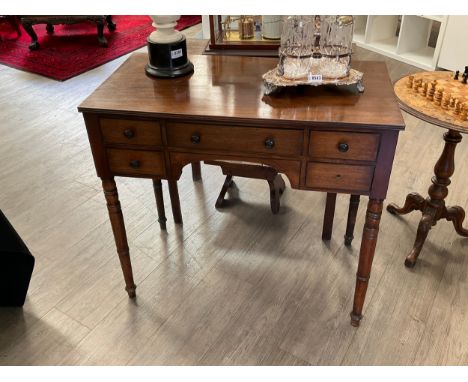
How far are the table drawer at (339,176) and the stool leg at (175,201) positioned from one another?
0.85 m

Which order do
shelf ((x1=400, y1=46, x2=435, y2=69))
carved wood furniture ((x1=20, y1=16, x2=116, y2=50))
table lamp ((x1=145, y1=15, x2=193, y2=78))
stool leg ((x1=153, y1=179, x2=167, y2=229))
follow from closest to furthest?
1. table lamp ((x1=145, y1=15, x2=193, y2=78))
2. stool leg ((x1=153, y1=179, x2=167, y2=229))
3. shelf ((x1=400, y1=46, x2=435, y2=69))
4. carved wood furniture ((x1=20, y1=16, x2=116, y2=50))

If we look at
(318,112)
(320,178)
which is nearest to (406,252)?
(320,178)

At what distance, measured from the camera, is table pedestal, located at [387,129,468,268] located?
1.79 m

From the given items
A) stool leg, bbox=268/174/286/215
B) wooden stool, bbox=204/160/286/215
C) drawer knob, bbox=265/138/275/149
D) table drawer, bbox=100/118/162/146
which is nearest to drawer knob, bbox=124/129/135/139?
table drawer, bbox=100/118/162/146

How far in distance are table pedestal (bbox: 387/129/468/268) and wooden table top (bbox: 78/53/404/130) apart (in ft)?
1.62

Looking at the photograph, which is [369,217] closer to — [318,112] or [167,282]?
[318,112]

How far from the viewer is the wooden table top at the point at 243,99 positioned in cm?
126

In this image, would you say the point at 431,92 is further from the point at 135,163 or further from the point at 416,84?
the point at 135,163

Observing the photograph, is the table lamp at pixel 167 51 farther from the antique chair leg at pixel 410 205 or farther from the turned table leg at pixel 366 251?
the antique chair leg at pixel 410 205

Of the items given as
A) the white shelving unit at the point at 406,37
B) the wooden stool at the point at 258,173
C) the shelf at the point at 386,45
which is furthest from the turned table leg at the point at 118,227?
the shelf at the point at 386,45

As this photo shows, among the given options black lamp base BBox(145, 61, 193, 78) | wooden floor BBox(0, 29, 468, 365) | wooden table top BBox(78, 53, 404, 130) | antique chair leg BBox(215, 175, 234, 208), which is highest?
black lamp base BBox(145, 61, 193, 78)

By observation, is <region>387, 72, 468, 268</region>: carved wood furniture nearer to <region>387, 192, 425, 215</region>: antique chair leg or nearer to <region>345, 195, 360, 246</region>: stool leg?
<region>387, 192, 425, 215</region>: antique chair leg

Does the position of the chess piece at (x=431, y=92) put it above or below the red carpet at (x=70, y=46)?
above

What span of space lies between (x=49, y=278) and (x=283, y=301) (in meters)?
0.96
